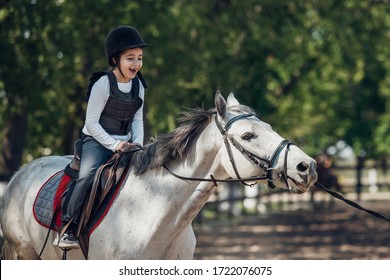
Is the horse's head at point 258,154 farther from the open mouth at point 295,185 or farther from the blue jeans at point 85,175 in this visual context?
the blue jeans at point 85,175

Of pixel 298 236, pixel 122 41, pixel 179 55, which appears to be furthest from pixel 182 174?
pixel 298 236

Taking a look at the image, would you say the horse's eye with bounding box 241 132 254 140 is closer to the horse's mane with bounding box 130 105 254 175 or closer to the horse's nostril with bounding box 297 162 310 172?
the horse's mane with bounding box 130 105 254 175

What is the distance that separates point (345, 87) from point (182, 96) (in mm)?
17831

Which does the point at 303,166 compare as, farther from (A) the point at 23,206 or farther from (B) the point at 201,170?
(A) the point at 23,206

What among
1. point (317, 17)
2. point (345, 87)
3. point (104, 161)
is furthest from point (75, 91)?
point (345, 87)

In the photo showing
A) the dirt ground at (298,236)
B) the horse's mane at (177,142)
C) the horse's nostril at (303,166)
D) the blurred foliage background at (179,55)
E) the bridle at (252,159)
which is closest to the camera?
the horse's nostril at (303,166)

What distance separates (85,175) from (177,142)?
0.80 m

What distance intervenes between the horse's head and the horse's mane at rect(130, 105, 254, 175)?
0.15 meters

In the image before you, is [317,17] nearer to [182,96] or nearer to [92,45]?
[182,96]

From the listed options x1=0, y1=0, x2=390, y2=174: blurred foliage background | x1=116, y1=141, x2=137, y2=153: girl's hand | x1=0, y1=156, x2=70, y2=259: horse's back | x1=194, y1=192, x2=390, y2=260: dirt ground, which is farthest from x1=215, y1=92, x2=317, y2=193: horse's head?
x1=194, y1=192, x2=390, y2=260: dirt ground

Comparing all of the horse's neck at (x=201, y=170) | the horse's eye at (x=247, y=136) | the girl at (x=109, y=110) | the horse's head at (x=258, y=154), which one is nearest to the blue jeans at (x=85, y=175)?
the girl at (x=109, y=110)

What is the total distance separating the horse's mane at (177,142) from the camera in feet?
27.2

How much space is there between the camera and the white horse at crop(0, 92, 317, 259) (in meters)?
7.96
